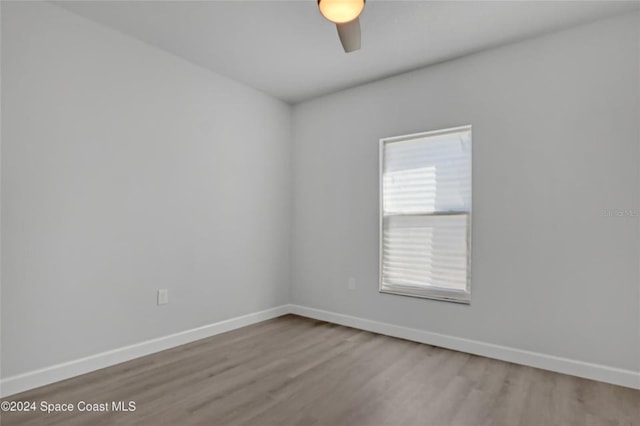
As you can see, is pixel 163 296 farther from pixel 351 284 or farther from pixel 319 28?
pixel 319 28

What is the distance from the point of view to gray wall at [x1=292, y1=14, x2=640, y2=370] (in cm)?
246

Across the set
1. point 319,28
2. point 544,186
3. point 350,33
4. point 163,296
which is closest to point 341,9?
point 350,33

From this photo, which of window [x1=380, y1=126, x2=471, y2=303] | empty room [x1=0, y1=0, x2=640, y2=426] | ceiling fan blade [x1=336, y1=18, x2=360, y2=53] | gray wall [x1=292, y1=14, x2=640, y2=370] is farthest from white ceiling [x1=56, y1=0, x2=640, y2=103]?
window [x1=380, y1=126, x2=471, y2=303]

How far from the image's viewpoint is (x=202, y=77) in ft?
11.1

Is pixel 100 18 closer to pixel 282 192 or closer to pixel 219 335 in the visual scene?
pixel 282 192

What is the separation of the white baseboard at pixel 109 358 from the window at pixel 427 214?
5.47ft

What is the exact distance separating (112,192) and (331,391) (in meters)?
2.19

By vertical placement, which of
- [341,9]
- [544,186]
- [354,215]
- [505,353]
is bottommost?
[505,353]

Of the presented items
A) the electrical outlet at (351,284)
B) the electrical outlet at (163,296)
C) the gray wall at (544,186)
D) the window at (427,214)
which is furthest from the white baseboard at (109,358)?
the window at (427,214)

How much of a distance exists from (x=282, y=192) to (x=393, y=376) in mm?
2479

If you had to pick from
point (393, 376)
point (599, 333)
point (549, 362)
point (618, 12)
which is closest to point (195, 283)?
point (393, 376)

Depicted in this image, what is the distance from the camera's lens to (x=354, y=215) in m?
3.85

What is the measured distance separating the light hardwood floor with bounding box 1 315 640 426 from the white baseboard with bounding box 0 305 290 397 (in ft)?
0.20

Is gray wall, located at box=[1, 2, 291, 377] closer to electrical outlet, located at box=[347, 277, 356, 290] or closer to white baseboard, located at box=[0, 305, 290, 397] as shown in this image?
white baseboard, located at box=[0, 305, 290, 397]
